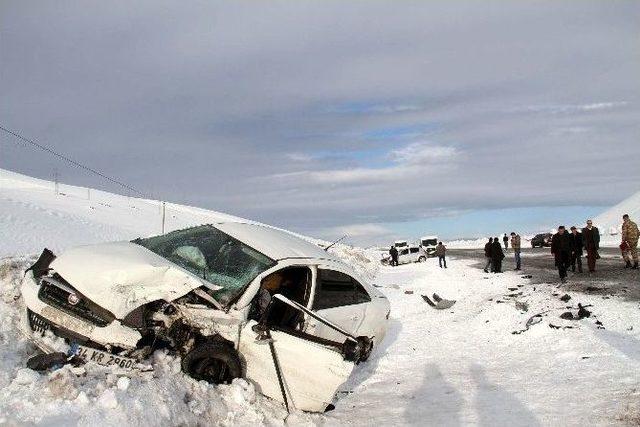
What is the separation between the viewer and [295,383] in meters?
5.94

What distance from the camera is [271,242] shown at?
287 inches

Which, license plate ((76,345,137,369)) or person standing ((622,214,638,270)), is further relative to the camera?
person standing ((622,214,638,270))

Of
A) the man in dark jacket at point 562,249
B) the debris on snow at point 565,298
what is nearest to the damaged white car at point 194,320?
the debris on snow at point 565,298

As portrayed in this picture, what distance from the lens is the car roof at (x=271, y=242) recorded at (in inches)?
273

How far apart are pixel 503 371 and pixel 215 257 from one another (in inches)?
195

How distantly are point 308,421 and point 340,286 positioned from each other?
1.83 metres

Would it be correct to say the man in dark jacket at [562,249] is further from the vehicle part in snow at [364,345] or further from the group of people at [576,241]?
the vehicle part in snow at [364,345]

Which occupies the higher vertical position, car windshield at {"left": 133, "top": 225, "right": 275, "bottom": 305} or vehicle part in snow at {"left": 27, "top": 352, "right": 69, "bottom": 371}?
car windshield at {"left": 133, "top": 225, "right": 275, "bottom": 305}

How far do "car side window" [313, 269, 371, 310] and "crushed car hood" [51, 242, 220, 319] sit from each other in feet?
5.10

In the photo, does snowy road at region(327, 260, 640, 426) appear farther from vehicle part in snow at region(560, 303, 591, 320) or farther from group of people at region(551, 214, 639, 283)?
group of people at region(551, 214, 639, 283)

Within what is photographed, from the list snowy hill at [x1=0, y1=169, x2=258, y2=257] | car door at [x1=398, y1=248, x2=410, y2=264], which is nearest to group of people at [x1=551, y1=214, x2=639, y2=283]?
snowy hill at [x1=0, y1=169, x2=258, y2=257]

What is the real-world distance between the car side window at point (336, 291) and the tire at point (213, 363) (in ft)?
4.45

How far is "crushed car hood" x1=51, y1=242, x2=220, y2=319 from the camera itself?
18.3ft

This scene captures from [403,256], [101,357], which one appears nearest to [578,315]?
[101,357]
